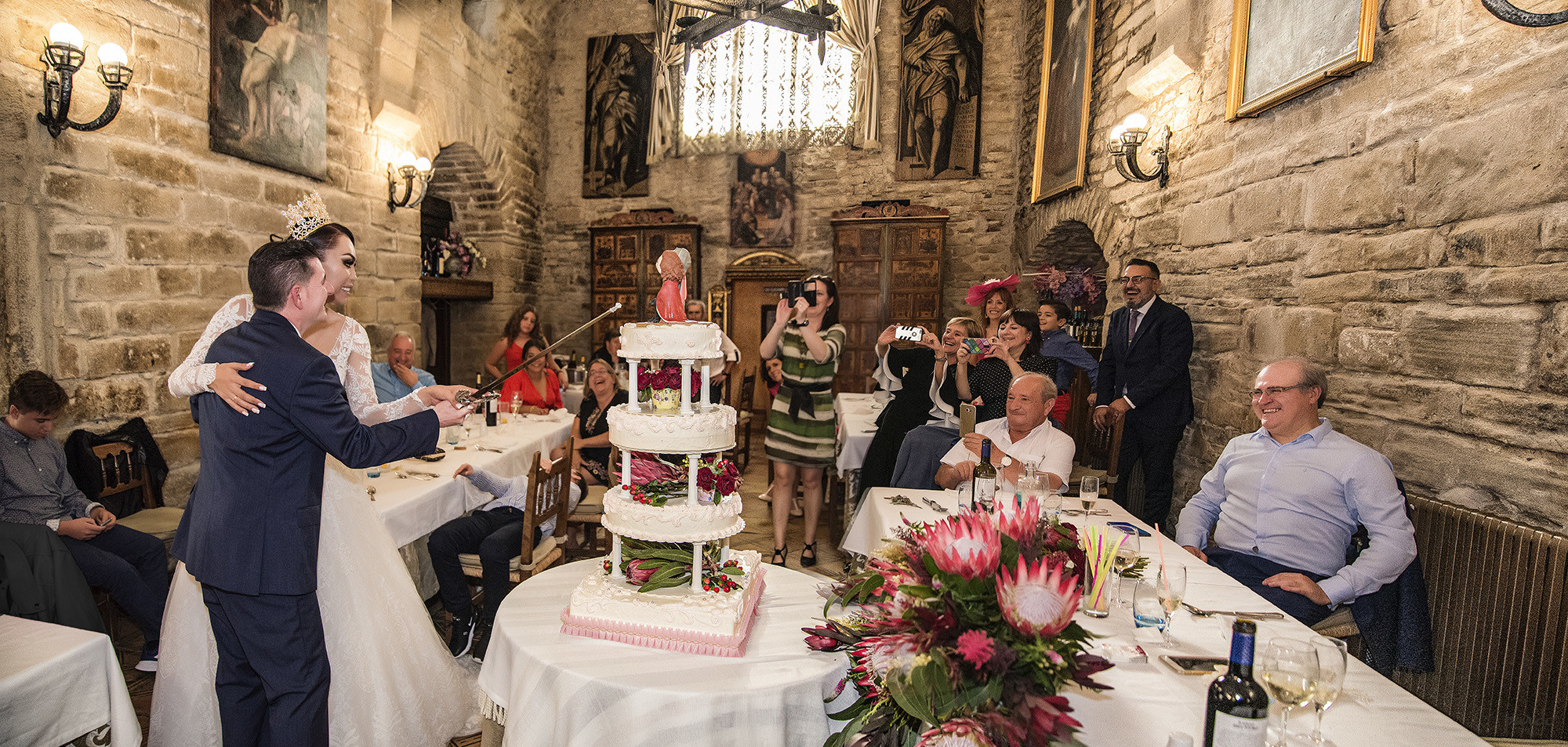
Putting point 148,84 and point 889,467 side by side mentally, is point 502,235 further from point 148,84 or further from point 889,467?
point 889,467

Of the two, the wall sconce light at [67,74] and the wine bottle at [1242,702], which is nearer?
the wine bottle at [1242,702]

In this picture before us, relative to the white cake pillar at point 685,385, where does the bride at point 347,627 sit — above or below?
below

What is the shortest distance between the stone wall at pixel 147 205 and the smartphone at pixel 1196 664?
4849mm

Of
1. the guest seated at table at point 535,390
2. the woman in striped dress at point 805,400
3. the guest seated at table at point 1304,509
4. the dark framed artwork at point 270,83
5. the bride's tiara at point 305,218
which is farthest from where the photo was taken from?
the guest seated at table at point 535,390

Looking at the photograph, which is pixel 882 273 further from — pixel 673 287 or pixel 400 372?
pixel 673 287

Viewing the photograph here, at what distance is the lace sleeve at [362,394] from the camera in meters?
2.47

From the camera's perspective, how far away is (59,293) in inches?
138

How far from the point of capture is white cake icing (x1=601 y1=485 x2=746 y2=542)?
1784mm

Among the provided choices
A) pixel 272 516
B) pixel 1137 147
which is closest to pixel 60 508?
pixel 272 516

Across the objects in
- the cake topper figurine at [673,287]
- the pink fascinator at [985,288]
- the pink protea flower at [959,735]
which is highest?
the pink fascinator at [985,288]

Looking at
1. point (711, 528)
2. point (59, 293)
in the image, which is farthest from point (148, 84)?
point (711, 528)

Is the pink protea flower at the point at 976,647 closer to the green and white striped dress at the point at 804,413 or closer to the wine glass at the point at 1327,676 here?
the wine glass at the point at 1327,676

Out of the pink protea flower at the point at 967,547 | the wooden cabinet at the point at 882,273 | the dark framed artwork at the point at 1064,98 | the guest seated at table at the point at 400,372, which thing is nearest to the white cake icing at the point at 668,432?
the pink protea flower at the point at 967,547

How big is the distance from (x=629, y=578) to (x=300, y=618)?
932 mm
